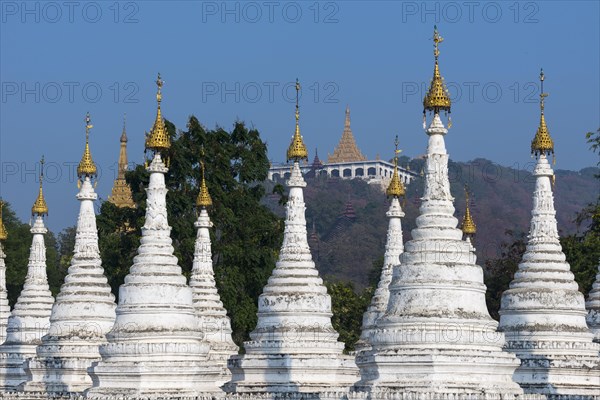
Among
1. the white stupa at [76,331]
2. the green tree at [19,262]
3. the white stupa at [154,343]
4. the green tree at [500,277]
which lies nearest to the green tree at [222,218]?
the green tree at [500,277]

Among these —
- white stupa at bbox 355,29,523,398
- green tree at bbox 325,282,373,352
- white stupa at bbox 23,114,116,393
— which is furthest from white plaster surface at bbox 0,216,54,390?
white stupa at bbox 355,29,523,398

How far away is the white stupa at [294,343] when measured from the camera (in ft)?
180

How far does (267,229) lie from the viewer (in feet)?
281

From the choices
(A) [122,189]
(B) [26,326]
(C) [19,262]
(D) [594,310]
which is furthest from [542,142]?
(A) [122,189]

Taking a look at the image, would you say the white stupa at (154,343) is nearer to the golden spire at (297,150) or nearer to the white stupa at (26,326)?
the golden spire at (297,150)

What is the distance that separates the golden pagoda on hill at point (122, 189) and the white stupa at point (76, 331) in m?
51.6

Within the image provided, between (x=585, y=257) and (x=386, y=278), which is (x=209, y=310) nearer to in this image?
(x=386, y=278)

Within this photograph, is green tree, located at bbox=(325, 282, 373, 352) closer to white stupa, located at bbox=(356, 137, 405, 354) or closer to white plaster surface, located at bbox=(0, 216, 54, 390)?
white plaster surface, located at bbox=(0, 216, 54, 390)

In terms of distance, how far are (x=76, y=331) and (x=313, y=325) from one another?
8.86 metres

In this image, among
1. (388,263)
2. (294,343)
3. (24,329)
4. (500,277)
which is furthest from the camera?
(500,277)

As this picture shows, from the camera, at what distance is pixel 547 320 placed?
176 ft

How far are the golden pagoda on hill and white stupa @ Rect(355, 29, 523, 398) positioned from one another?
224ft

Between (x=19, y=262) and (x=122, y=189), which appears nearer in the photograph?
(x=19, y=262)

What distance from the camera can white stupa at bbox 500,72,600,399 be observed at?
52906 mm
